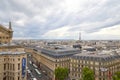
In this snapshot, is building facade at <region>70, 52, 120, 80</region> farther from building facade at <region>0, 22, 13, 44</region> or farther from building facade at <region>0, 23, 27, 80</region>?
building facade at <region>0, 22, 13, 44</region>

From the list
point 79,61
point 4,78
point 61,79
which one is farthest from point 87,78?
point 4,78

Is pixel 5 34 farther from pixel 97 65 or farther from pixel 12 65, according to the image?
pixel 97 65

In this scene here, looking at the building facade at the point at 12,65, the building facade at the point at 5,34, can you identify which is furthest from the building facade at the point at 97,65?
the building facade at the point at 5,34

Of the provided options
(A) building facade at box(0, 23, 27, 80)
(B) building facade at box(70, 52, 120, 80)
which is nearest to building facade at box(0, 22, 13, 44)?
(A) building facade at box(0, 23, 27, 80)

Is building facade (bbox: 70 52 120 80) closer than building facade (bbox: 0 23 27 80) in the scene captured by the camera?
No

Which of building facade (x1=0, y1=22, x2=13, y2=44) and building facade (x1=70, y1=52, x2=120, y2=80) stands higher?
building facade (x1=0, y1=22, x2=13, y2=44)

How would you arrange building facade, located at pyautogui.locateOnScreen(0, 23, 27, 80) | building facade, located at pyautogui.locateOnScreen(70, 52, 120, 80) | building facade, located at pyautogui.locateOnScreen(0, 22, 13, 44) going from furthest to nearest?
building facade, located at pyautogui.locateOnScreen(0, 22, 13, 44) < building facade, located at pyautogui.locateOnScreen(70, 52, 120, 80) < building facade, located at pyautogui.locateOnScreen(0, 23, 27, 80)

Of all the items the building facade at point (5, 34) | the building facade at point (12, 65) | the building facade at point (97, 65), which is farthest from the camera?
the building facade at point (5, 34)

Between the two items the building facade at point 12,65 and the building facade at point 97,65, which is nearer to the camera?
the building facade at point 12,65

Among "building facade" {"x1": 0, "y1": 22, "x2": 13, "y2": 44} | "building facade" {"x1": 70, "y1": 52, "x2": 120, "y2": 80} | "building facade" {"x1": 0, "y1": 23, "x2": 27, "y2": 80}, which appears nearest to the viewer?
"building facade" {"x1": 0, "y1": 23, "x2": 27, "y2": 80}

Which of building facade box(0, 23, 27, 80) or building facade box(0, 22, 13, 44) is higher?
building facade box(0, 22, 13, 44)

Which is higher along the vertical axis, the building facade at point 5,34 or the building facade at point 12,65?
the building facade at point 5,34

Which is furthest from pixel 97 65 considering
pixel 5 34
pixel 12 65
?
pixel 5 34

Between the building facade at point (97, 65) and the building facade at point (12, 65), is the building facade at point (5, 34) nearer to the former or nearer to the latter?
the building facade at point (12, 65)
